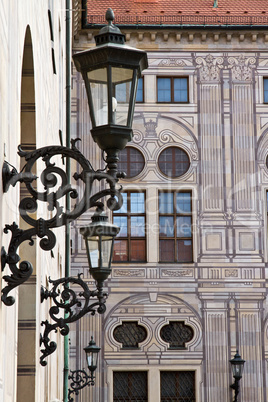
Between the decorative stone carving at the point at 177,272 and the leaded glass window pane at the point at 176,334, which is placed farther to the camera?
the decorative stone carving at the point at 177,272

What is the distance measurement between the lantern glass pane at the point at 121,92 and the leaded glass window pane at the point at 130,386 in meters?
17.8

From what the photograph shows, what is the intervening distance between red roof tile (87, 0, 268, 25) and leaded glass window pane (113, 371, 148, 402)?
375 inches

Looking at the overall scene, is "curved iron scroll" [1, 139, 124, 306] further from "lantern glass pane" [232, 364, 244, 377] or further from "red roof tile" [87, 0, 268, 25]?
"red roof tile" [87, 0, 268, 25]

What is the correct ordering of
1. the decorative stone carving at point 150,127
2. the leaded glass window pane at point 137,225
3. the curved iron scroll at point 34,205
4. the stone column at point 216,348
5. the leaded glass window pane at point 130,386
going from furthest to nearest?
the decorative stone carving at point 150,127, the leaded glass window pane at point 137,225, the stone column at point 216,348, the leaded glass window pane at point 130,386, the curved iron scroll at point 34,205

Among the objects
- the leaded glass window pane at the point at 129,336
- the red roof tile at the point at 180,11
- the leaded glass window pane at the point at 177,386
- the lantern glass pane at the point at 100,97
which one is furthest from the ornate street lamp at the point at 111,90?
the red roof tile at the point at 180,11

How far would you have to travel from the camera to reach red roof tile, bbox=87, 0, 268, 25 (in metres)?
23.3

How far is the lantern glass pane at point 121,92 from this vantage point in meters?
4.02

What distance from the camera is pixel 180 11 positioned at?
23.7 metres

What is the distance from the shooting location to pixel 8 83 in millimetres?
4316

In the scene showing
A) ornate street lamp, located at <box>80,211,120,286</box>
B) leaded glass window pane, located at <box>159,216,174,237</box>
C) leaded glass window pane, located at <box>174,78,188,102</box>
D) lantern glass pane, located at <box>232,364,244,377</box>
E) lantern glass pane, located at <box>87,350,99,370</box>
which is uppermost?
leaded glass window pane, located at <box>174,78,188,102</box>

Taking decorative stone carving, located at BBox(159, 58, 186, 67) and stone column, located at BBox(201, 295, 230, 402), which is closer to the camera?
stone column, located at BBox(201, 295, 230, 402)

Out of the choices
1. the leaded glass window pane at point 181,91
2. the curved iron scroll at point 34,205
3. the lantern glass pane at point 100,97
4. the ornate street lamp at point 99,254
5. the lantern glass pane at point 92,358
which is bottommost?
the lantern glass pane at point 92,358

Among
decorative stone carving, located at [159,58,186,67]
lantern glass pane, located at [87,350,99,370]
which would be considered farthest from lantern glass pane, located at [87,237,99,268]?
decorative stone carving, located at [159,58,186,67]

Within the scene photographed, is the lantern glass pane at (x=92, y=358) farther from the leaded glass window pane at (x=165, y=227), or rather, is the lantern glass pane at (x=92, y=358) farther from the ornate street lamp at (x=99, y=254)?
the ornate street lamp at (x=99, y=254)
